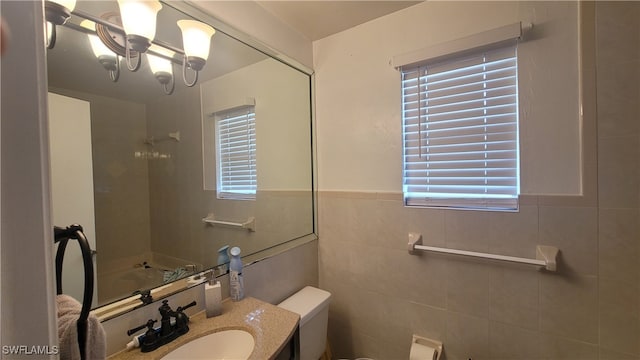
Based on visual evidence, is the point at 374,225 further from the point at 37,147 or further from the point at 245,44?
the point at 37,147

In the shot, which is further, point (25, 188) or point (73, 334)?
point (73, 334)

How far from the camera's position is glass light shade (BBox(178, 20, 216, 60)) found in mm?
1163

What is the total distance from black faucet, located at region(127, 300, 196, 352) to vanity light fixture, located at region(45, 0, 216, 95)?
1087 millimetres

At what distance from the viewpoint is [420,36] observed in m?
1.36

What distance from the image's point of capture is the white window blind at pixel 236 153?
1.73m

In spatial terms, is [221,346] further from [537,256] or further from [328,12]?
[328,12]

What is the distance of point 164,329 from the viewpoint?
93 cm

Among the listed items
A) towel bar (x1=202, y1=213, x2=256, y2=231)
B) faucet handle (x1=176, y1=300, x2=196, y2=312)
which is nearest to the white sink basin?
faucet handle (x1=176, y1=300, x2=196, y2=312)

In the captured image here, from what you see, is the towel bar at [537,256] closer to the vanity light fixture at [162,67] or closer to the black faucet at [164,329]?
the black faucet at [164,329]

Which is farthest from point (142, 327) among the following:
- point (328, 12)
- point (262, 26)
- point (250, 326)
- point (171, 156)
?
point (328, 12)

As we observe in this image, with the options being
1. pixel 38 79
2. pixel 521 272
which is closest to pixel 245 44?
pixel 38 79

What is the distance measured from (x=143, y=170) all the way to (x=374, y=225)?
57.3 inches

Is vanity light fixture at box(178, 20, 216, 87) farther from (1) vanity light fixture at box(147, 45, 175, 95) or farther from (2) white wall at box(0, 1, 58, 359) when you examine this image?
(2) white wall at box(0, 1, 58, 359)

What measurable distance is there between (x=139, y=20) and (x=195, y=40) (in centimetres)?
26
